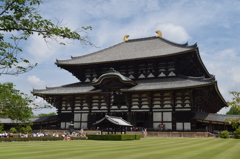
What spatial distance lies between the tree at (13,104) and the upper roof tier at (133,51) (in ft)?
116

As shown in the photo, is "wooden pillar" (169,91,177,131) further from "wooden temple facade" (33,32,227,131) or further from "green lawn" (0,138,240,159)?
"green lawn" (0,138,240,159)

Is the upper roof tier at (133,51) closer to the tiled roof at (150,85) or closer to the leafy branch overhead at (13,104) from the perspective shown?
the tiled roof at (150,85)

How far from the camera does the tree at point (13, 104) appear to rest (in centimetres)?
857

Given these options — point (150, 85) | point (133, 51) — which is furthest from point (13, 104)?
point (133, 51)

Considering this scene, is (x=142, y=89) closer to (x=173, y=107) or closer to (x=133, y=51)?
(x=173, y=107)

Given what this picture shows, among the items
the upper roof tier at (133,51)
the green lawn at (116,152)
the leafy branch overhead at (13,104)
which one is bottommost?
the green lawn at (116,152)

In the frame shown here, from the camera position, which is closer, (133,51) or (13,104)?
(13,104)

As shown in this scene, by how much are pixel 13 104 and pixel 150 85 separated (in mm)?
34693

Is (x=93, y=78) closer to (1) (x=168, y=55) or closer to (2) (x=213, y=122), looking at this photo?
(1) (x=168, y=55)

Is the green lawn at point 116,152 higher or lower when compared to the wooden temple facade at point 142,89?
lower

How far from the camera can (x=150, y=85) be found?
42.3 meters

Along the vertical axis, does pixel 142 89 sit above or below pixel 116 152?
above

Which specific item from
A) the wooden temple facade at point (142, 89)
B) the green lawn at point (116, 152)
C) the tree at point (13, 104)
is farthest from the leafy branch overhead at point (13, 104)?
the wooden temple facade at point (142, 89)

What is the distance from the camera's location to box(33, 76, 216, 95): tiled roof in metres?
38.4
